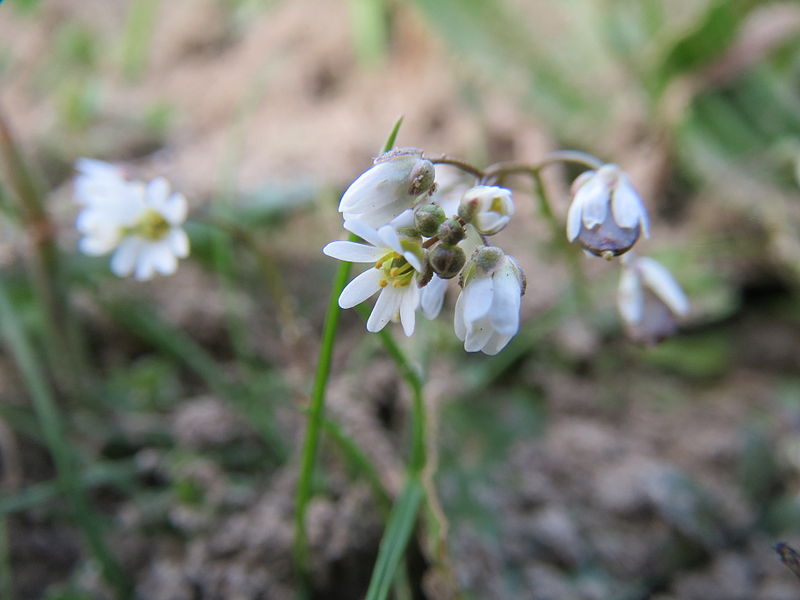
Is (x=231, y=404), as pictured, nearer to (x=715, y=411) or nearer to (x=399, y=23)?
(x=715, y=411)

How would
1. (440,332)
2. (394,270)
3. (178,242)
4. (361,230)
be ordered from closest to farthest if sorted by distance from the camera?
(361,230)
(394,270)
(178,242)
(440,332)

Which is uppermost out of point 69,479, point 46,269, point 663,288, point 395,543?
point 46,269

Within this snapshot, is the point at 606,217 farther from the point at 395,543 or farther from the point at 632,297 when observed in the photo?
the point at 395,543

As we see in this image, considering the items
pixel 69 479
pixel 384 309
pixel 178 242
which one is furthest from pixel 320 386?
pixel 69 479

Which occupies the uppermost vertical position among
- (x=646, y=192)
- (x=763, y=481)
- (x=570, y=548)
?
(x=646, y=192)

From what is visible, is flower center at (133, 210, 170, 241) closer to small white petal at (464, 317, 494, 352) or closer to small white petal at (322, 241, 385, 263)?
small white petal at (322, 241, 385, 263)

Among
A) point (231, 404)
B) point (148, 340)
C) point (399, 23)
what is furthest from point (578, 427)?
point (399, 23)
